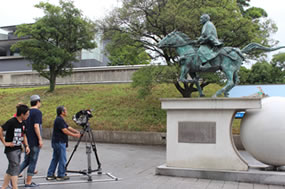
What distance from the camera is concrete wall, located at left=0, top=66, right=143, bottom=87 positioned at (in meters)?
28.3

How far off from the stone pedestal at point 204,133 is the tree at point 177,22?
27.6ft

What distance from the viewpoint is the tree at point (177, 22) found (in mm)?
16078

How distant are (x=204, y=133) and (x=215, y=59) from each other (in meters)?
2.51

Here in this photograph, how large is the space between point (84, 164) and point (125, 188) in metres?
3.55

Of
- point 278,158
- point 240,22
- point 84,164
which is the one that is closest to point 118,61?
point 240,22

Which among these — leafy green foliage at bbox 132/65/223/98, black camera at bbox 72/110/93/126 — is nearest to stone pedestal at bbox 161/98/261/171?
black camera at bbox 72/110/93/126

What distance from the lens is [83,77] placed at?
3008 cm

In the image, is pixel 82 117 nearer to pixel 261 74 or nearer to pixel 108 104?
pixel 108 104

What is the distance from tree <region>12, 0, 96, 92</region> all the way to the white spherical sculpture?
1731cm

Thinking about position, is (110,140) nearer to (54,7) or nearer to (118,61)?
(54,7)

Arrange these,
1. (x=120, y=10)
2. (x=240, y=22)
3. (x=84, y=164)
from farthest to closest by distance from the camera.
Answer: (x=120, y=10) < (x=240, y=22) < (x=84, y=164)

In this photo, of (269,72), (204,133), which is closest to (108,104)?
(204,133)

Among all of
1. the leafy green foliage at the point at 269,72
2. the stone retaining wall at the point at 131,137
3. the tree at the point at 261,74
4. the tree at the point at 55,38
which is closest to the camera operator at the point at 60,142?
the stone retaining wall at the point at 131,137

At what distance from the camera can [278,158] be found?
24.7 ft
